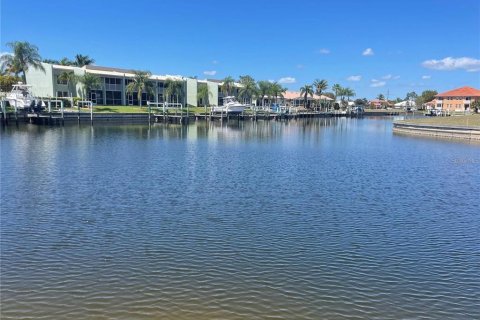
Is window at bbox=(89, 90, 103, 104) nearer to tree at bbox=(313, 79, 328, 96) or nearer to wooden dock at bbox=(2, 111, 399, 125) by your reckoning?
wooden dock at bbox=(2, 111, 399, 125)

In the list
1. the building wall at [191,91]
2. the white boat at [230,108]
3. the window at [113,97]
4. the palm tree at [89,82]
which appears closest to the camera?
the palm tree at [89,82]

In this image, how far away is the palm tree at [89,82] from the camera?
282 feet

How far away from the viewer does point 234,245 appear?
12.7 metres

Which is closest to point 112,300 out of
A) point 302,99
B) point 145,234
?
point 145,234

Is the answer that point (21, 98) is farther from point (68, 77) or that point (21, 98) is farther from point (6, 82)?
point (6, 82)

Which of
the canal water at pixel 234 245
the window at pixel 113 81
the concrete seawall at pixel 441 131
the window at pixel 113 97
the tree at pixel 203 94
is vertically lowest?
the canal water at pixel 234 245

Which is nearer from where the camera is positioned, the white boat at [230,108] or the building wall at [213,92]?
the white boat at [230,108]

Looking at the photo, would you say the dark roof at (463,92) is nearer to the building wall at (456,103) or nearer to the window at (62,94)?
the building wall at (456,103)

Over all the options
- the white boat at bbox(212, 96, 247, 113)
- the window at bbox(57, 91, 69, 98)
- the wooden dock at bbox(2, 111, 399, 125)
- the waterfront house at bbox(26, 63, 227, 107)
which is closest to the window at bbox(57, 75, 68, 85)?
the waterfront house at bbox(26, 63, 227, 107)

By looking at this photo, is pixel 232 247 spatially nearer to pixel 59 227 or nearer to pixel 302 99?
pixel 59 227

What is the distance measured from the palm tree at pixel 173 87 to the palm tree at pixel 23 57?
30301 mm

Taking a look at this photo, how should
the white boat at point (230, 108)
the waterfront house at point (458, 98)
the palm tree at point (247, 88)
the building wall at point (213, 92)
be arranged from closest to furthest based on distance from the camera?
the white boat at point (230, 108), the building wall at point (213, 92), the palm tree at point (247, 88), the waterfront house at point (458, 98)

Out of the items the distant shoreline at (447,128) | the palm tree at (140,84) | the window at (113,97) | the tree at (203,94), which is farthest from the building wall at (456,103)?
the window at (113,97)

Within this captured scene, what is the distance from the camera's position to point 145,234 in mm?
13539
